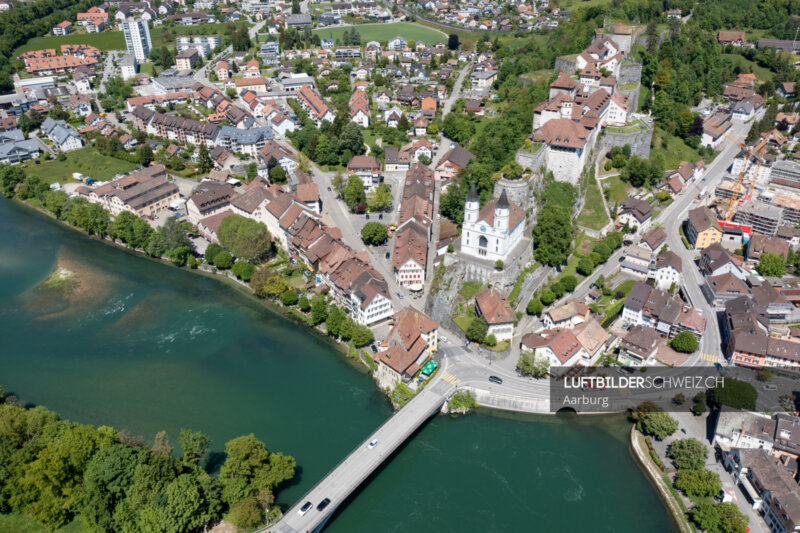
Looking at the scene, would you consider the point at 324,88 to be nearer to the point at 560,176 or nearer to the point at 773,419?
the point at 560,176

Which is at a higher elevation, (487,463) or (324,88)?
(324,88)

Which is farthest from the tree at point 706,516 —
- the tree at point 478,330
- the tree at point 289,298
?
the tree at point 289,298

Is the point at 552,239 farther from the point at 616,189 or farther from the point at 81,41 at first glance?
the point at 81,41

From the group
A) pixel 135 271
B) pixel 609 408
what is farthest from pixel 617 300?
pixel 135 271

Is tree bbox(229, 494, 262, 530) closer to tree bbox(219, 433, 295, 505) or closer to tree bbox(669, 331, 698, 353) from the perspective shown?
tree bbox(219, 433, 295, 505)

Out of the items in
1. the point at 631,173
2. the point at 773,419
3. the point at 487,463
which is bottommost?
the point at 487,463

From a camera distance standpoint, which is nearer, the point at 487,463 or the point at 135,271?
the point at 487,463

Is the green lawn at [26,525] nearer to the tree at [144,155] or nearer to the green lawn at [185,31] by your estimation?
the tree at [144,155]
